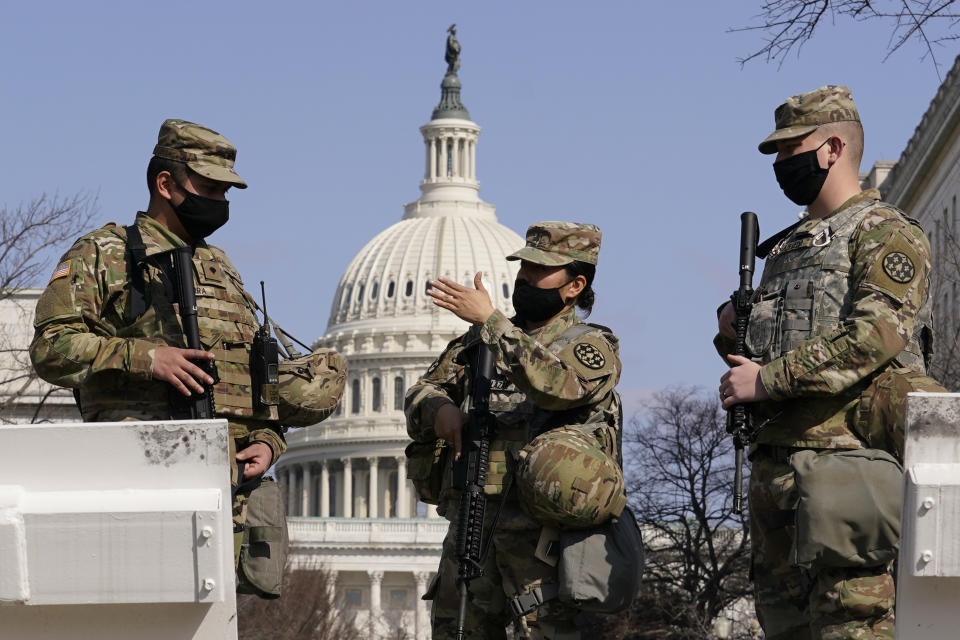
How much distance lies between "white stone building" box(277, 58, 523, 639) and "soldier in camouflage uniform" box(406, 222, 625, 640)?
119651 millimetres

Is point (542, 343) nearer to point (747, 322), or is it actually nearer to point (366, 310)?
point (747, 322)

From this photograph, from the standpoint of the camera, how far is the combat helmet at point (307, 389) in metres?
8.61

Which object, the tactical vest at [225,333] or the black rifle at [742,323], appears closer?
the black rifle at [742,323]

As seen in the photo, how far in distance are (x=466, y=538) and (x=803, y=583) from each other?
137 cm

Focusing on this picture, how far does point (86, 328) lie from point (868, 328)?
286 cm

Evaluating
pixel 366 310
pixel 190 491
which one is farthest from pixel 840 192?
pixel 366 310

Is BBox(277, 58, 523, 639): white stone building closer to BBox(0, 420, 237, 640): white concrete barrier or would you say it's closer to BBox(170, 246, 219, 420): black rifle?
BBox(170, 246, 219, 420): black rifle

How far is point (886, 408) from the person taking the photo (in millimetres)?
7555

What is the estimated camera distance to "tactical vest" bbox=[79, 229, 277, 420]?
8.09 m

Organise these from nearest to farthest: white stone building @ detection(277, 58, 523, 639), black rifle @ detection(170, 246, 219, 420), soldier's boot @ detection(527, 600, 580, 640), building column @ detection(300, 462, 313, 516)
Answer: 1. black rifle @ detection(170, 246, 219, 420)
2. soldier's boot @ detection(527, 600, 580, 640)
3. white stone building @ detection(277, 58, 523, 639)
4. building column @ detection(300, 462, 313, 516)

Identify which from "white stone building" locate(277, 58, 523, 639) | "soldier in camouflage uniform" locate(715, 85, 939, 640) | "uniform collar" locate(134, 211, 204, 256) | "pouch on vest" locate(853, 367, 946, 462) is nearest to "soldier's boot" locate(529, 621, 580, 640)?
"soldier in camouflage uniform" locate(715, 85, 939, 640)

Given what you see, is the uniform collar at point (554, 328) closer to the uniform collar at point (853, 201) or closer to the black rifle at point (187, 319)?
the uniform collar at point (853, 201)

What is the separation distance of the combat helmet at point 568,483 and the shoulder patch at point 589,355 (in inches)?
12.3

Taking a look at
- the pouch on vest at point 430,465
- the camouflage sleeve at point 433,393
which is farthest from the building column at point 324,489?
the pouch on vest at point 430,465
